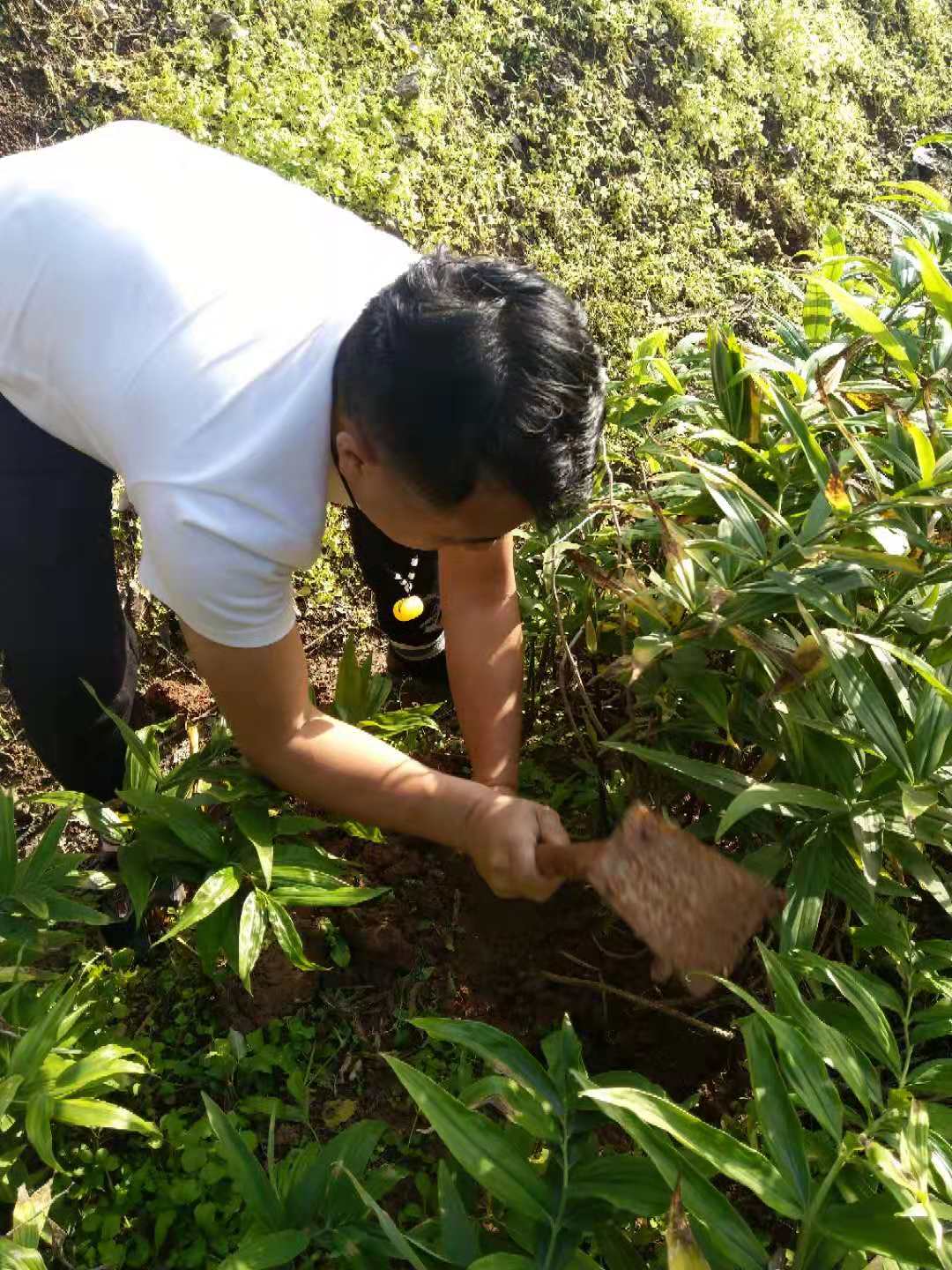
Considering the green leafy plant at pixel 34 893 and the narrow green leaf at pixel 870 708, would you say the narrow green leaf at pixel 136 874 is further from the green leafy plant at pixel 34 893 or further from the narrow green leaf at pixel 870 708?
the narrow green leaf at pixel 870 708

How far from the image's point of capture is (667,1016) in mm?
1756

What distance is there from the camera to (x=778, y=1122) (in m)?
1.14

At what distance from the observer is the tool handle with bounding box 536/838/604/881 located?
1.30 meters

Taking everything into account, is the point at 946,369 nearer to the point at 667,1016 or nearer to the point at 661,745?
the point at 661,745

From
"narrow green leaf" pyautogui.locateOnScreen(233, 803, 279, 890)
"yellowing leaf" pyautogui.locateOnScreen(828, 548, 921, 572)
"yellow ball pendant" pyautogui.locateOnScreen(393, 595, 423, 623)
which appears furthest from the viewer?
"yellow ball pendant" pyautogui.locateOnScreen(393, 595, 423, 623)

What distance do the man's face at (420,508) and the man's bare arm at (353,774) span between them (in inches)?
8.0

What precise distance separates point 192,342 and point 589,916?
1193 mm

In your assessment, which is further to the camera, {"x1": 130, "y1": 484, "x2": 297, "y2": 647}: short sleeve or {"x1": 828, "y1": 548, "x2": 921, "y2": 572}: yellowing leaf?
{"x1": 828, "y1": 548, "x2": 921, "y2": 572}: yellowing leaf

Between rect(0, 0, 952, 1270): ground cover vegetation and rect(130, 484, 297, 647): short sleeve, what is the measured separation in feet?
1.51

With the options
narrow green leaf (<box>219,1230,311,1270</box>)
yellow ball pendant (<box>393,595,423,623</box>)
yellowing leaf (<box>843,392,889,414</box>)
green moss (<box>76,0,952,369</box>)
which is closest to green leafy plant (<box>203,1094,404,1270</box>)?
narrow green leaf (<box>219,1230,311,1270</box>)

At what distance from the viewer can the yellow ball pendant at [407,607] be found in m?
2.06

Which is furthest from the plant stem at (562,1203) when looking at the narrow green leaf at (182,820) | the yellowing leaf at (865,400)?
the yellowing leaf at (865,400)

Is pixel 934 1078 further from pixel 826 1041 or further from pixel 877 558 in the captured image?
pixel 877 558

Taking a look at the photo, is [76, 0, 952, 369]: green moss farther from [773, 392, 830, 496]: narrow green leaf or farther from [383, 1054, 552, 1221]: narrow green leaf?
[383, 1054, 552, 1221]: narrow green leaf
